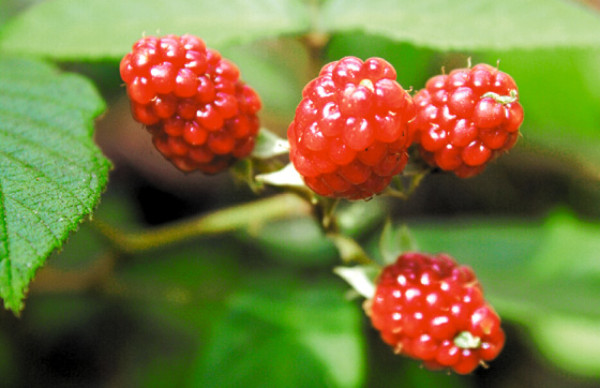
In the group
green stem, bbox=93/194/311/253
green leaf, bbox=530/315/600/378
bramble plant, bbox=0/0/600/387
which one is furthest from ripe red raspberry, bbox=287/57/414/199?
green leaf, bbox=530/315/600/378

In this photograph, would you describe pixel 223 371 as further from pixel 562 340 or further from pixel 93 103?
pixel 562 340

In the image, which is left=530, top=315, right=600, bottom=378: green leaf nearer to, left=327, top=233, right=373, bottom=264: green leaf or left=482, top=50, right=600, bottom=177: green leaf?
left=482, top=50, right=600, bottom=177: green leaf

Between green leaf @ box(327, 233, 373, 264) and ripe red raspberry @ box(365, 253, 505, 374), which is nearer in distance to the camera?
ripe red raspberry @ box(365, 253, 505, 374)

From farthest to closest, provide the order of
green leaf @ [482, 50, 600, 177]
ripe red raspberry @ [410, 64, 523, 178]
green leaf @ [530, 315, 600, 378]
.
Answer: green leaf @ [482, 50, 600, 177]
green leaf @ [530, 315, 600, 378]
ripe red raspberry @ [410, 64, 523, 178]

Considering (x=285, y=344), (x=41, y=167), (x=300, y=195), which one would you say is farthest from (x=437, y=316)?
(x=41, y=167)

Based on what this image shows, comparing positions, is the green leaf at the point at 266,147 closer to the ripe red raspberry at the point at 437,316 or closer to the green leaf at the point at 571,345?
the ripe red raspberry at the point at 437,316

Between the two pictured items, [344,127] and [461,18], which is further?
[461,18]

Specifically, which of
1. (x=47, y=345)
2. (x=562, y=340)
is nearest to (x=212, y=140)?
(x=47, y=345)

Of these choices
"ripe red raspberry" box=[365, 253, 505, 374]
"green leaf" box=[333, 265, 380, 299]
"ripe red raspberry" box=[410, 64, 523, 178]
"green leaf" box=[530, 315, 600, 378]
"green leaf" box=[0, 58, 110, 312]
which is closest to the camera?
"green leaf" box=[0, 58, 110, 312]
